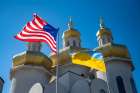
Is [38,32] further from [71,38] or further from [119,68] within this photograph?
[71,38]

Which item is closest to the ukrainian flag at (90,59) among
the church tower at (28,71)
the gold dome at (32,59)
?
the church tower at (28,71)

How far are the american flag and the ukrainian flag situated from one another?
7.42ft

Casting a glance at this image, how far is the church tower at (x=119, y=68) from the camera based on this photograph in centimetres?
2598

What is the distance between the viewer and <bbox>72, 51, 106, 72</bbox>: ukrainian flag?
16.6m

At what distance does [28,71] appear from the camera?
26672 millimetres

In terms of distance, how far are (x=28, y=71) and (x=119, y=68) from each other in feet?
29.6

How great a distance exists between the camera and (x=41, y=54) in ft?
91.2

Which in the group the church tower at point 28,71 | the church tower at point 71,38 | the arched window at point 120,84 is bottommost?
the arched window at point 120,84

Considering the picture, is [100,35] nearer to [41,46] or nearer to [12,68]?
[41,46]

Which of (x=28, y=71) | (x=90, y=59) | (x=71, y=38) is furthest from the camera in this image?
(x=71, y=38)

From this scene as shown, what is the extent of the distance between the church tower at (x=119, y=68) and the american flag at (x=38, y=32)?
38.7 feet

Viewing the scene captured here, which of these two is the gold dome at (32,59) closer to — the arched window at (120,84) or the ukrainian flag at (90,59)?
the arched window at (120,84)

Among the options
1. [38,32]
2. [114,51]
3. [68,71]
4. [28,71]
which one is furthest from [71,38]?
[38,32]

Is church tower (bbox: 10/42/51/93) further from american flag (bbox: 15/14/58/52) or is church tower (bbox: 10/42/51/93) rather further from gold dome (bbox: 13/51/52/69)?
american flag (bbox: 15/14/58/52)
